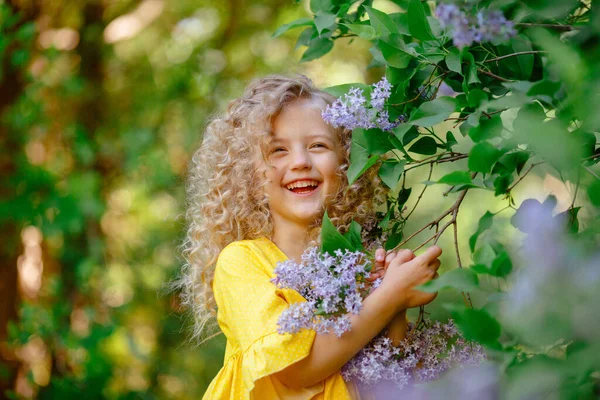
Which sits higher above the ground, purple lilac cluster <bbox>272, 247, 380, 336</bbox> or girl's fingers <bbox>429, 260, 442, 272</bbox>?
purple lilac cluster <bbox>272, 247, 380, 336</bbox>

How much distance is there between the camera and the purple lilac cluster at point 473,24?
0.84 m

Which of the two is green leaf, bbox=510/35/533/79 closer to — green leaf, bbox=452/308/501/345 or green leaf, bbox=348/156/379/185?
green leaf, bbox=348/156/379/185

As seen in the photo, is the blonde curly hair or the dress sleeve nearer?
the dress sleeve

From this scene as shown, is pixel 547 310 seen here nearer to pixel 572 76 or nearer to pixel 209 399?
pixel 572 76

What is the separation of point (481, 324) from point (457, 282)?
0.10 meters

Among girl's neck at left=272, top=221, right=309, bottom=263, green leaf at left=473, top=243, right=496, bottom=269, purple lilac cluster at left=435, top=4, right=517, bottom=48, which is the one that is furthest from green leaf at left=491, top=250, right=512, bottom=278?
girl's neck at left=272, top=221, right=309, bottom=263

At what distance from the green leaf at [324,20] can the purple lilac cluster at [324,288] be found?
43 cm

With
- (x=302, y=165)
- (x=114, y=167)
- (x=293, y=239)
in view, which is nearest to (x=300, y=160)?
(x=302, y=165)

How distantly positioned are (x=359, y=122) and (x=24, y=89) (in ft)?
9.98

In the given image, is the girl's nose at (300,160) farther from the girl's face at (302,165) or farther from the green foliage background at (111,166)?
the green foliage background at (111,166)

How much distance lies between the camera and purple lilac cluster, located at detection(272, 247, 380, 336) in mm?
1150

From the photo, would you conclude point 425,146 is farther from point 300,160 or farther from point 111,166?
point 111,166

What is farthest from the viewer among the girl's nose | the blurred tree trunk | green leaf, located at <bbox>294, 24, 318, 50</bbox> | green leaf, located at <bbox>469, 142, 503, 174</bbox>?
the blurred tree trunk

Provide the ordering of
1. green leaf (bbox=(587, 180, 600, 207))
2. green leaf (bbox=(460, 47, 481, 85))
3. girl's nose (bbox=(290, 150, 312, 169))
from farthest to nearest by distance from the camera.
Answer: girl's nose (bbox=(290, 150, 312, 169)), green leaf (bbox=(460, 47, 481, 85)), green leaf (bbox=(587, 180, 600, 207))
